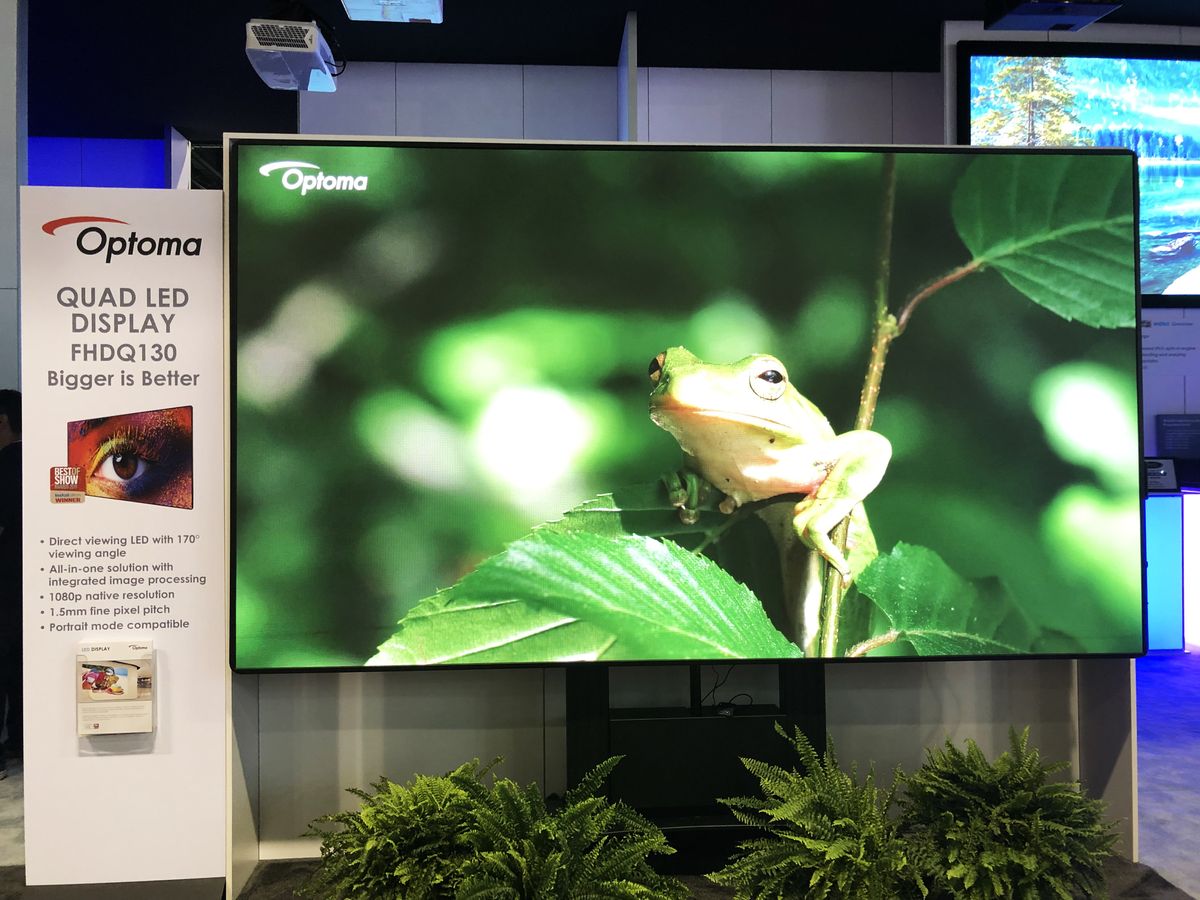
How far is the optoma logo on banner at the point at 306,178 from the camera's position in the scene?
2.81m

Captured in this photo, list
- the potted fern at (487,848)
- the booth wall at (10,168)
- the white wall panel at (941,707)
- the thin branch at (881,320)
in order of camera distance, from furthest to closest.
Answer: the booth wall at (10,168)
the white wall panel at (941,707)
the thin branch at (881,320)
the potted fern at (487,848)

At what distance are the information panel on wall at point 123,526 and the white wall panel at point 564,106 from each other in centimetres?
304

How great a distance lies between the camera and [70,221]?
113 inches

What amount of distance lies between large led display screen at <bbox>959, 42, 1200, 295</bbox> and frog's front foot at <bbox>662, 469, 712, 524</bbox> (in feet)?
10.5

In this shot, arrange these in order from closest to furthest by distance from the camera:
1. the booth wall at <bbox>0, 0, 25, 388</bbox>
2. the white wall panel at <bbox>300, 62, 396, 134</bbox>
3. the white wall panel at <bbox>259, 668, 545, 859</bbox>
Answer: the white wall panel at <bbox>259, 668, 545, 859</bbox>
the booth wall at <bbox>0, 0, 25, 388</bbox>
the white wall panel at <bbox>300, 62, 396, 134</bbox>

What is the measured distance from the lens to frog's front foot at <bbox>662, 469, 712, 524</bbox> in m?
2.86

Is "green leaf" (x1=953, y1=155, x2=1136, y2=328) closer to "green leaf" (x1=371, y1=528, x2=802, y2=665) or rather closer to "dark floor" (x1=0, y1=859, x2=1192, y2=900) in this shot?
"green leaf" (x1=371, y1=528, x2=802, y2=665)

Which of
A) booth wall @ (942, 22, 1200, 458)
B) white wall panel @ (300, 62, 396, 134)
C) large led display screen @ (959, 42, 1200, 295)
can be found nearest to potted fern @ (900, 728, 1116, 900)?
booth wall @ (942, 22, 1200, 458)

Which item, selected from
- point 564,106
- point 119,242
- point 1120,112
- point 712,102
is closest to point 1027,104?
point 1120,112

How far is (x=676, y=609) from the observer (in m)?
2.86

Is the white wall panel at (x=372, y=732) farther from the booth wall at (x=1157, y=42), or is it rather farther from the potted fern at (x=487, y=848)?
the booth wall at (x=1157, y=42)

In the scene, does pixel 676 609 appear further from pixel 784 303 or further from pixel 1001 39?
pixel 1001 39

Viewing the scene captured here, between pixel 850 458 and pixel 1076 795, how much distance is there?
45.3 inches

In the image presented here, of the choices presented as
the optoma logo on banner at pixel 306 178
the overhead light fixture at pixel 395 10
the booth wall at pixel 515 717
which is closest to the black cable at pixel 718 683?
the booth wall at pixel 515 717
